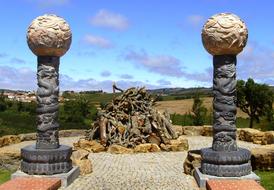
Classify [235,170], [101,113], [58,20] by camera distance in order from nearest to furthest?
[235,170] → [58,20] → [101,113]

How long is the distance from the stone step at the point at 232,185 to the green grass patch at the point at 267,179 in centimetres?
130

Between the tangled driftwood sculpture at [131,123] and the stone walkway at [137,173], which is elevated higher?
the tangled driftwood sculpture at [131,123]

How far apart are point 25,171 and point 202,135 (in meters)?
14.5

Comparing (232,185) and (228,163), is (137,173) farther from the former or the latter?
(232,185)

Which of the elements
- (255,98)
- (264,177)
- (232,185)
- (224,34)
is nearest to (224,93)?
(224,34)

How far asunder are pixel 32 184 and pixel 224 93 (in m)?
4.31

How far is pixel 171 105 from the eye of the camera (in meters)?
50.2

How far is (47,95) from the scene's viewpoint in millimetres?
10688

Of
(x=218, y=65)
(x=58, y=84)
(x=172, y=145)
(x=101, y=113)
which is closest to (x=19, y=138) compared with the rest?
(x=101, y=113)

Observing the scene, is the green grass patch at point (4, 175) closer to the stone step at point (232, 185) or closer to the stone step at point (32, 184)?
the stone step at point (32, 184)

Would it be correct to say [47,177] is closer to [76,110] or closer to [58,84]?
[58,84]

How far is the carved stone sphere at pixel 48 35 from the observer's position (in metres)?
10.4

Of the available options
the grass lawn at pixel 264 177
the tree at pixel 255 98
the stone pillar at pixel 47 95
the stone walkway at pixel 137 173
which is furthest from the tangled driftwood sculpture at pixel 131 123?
the tree at pixel 255 98

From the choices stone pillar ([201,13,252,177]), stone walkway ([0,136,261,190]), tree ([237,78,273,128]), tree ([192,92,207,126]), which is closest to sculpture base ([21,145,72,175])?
stone walkway ([0,136,261,190])
